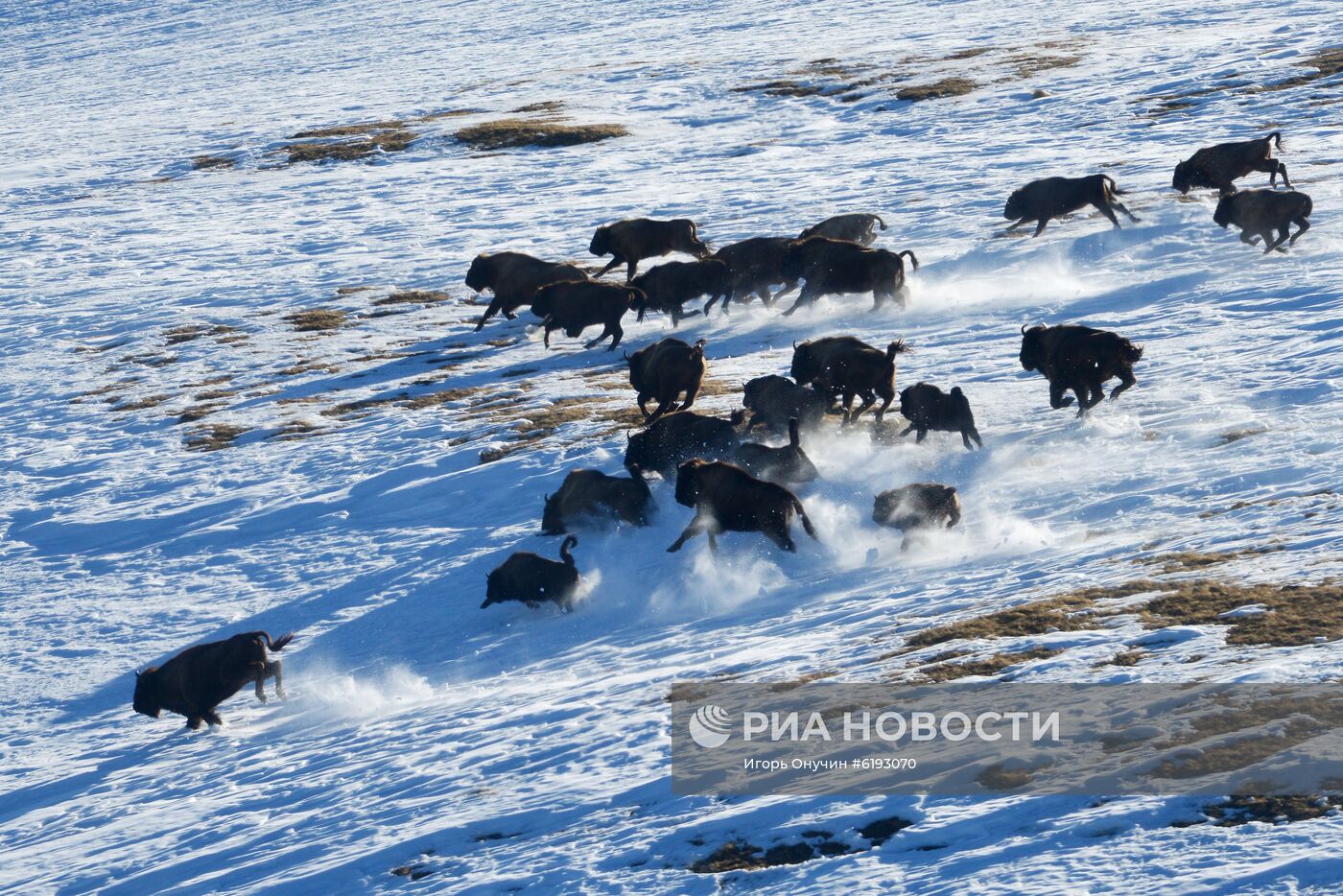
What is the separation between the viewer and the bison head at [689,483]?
1198 centimetres

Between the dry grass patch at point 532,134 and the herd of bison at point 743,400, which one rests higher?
the dry grass patch at point 532,134

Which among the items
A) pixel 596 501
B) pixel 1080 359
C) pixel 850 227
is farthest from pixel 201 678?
pixel 850 227

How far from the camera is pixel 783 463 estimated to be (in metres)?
12.9

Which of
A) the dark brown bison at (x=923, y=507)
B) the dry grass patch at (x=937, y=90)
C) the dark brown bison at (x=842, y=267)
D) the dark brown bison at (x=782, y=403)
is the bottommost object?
the dark brown bison at (x=923, y=507)

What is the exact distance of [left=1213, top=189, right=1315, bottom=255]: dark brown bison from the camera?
19219mm

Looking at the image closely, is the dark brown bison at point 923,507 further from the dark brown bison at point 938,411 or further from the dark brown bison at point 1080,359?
the dark brown bison at point 1080,359

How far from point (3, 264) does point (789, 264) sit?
2002cm

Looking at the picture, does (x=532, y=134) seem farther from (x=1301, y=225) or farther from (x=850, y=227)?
(x=1301, y=225)

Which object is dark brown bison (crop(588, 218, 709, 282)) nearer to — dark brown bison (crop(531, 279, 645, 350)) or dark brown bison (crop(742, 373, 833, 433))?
dark brown bison (crop(531, 279, 645, 350))

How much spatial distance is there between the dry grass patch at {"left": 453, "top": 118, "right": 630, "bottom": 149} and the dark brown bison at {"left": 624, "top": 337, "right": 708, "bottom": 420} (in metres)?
23.4

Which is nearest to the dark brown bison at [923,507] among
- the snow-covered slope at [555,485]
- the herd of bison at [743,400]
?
the herd of bison at [743,400]

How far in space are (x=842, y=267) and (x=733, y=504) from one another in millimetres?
7777

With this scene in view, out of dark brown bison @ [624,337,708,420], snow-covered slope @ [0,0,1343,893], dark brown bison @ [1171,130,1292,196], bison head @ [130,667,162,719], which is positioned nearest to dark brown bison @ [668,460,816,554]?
snow-covered slope @ [0,0,1343,893]

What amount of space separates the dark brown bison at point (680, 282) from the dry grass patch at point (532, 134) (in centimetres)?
1879
